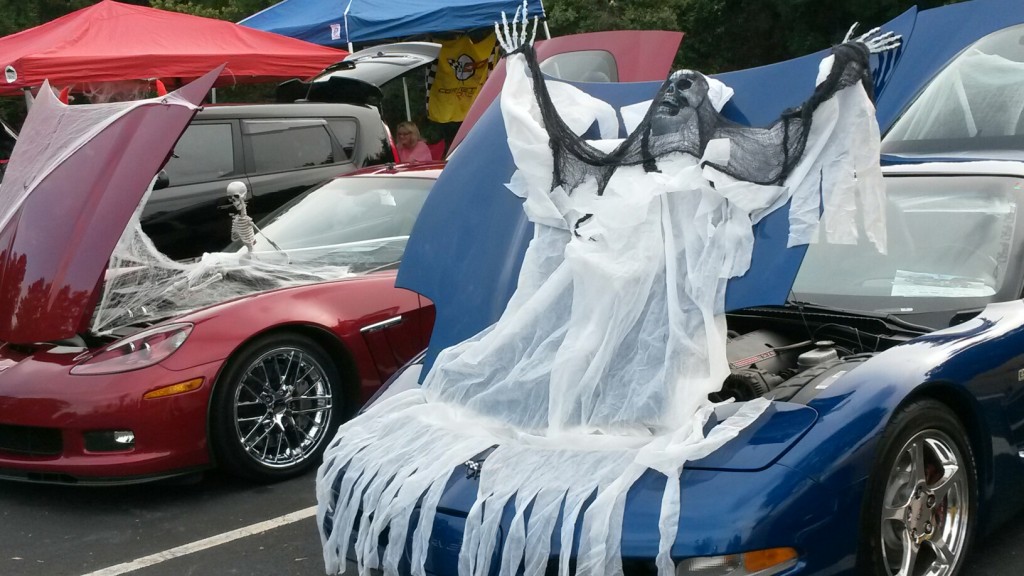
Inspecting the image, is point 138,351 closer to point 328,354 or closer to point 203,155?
point 328,354

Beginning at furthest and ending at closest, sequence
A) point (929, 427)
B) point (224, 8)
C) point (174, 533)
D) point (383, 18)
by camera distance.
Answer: point (224, 8)
point (383, 18)
point (174, 533)
point (929, 427)

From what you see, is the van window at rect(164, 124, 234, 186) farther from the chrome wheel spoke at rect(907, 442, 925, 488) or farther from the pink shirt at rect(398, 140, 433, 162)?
the chrome wheel spoke at rect(907, 442, 925, 488)

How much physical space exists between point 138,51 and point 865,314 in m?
7.81

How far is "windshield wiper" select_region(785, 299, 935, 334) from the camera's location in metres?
3.42

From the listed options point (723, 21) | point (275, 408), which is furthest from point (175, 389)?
point (723, 21)

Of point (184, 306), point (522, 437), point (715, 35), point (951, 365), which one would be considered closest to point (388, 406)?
point (522, 437)

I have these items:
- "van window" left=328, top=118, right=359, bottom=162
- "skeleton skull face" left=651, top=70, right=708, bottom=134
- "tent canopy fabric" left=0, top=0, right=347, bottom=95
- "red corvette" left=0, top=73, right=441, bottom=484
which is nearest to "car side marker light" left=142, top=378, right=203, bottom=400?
"red corvette" left=0, top=73, right=441, bottom=484

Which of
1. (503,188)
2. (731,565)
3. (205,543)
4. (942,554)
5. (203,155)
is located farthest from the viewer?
(203,155)

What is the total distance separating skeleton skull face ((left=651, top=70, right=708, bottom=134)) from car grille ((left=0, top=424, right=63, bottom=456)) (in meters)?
2.91

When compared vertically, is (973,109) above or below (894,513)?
above

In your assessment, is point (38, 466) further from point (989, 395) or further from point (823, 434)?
point (989, 395)

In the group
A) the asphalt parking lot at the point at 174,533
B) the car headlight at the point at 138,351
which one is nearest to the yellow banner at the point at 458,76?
the car headlight at the point at 138,351

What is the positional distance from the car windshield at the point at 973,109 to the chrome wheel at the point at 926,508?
1894mm

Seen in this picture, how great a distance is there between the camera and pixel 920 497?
9.63 ft
